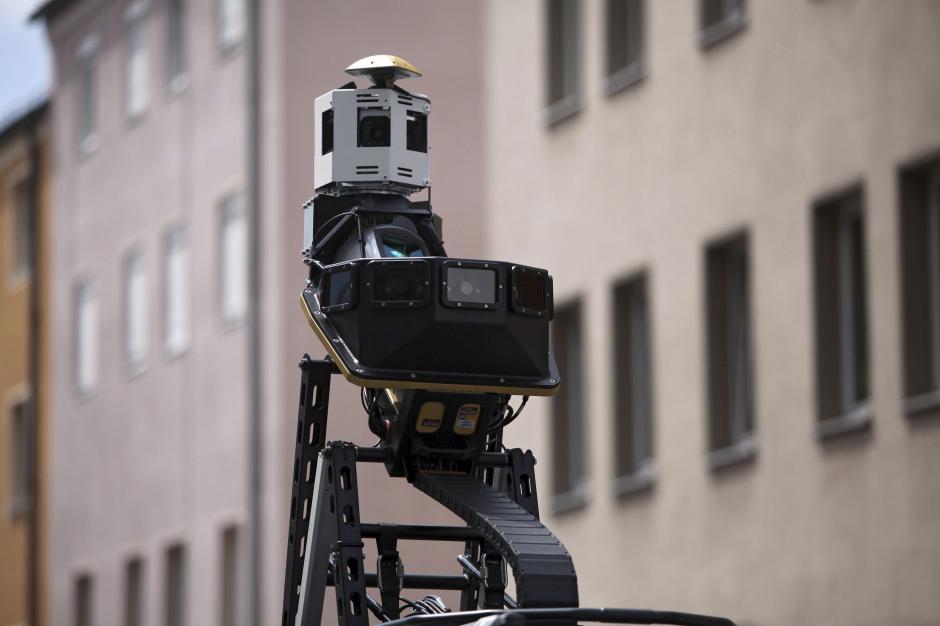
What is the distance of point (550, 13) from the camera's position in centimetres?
3191

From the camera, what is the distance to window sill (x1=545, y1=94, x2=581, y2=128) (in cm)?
3106

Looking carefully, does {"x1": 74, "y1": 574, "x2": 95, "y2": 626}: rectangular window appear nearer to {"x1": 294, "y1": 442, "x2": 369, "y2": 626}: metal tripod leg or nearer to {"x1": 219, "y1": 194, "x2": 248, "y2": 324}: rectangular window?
{"x1": 219, "y1": 194, "x2": 248, "y2": 324}: rectangular window

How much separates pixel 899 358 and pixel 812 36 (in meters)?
3.38

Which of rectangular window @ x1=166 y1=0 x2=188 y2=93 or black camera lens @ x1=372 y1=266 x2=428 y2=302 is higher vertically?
rectangular window @ x1=166 y1=0 x2=188 y2=93

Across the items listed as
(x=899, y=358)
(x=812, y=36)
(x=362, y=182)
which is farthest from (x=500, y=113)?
(x=362, y=182)

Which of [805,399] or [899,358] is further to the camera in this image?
[805,399]

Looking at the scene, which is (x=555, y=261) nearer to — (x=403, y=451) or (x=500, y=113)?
(x=500, y=113)

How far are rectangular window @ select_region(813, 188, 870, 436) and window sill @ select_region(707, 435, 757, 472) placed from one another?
4.28 ft

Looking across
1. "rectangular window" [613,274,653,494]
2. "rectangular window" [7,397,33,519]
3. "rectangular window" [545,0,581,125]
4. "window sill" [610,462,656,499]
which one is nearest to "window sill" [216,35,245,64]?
"rectangular window" [545,0,581,125]

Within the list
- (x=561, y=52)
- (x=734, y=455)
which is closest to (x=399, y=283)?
(x=734, y=455)

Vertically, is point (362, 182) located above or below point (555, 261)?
below

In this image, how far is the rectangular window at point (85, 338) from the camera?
153 ft

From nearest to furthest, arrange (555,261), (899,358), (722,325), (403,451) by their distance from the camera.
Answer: (403,451)
(899,358)
(722,325)
(555,261)

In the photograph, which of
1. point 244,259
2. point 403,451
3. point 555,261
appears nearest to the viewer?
point 403,451
